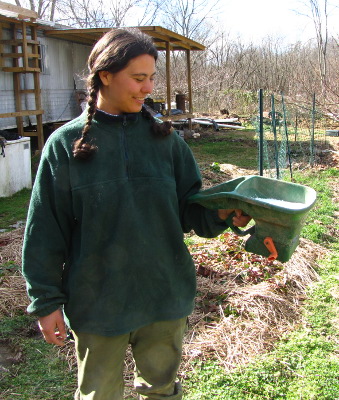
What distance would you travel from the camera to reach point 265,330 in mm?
3277

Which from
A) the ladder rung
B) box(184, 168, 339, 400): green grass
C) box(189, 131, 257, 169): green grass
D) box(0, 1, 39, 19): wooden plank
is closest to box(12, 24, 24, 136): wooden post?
the ladder rung

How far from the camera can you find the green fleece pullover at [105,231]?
5.65 feet

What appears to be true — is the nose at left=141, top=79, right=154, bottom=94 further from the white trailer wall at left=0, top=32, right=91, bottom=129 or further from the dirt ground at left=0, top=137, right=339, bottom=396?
the white trailer wall at left=0, top=32, right=91, bottom=129

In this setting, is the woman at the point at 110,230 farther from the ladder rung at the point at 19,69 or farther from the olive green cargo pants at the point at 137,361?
the ladder rung at the point at 19,69

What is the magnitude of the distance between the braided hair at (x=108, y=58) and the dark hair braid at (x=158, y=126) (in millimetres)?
218

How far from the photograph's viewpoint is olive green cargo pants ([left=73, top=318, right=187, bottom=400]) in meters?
1.78

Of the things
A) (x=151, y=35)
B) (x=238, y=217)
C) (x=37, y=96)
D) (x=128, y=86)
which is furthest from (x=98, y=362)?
(x=151, y=35)

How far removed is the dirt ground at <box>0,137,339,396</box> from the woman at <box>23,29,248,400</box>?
1.13 m

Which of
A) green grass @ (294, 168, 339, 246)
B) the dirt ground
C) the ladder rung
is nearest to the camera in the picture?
the dirt ground

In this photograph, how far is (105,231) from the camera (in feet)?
5.70

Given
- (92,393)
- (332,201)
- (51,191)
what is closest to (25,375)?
(92,393)

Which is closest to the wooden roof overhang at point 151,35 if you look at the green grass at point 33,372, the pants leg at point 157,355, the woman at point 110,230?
the green grass at point 33,372

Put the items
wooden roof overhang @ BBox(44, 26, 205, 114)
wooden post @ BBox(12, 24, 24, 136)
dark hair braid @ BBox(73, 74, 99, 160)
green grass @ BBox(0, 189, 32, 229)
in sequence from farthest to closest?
wooden roof overhang @ BBox(44, 26, 205, 114)
wooden post @ BBox(12, 24, 24, 136)
green grass @ BBox(0, 189, 32, 229)
dark hair braid @ BBox(73, 74, 99, 160)

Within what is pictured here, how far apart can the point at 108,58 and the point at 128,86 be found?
12 cm
